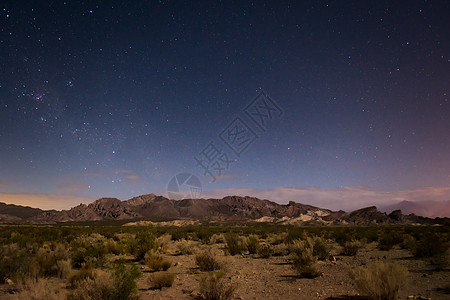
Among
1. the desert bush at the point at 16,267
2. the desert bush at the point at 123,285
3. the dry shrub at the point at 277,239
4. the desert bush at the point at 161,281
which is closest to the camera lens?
the desert bush at the point at 123,285

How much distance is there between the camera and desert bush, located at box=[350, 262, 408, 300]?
6.94 meters

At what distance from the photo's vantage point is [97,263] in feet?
38.5

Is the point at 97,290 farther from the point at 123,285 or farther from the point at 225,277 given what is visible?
the point at 225,277

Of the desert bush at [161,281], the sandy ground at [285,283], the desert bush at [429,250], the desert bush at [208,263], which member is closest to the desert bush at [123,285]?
the sandy ground at [285,283]

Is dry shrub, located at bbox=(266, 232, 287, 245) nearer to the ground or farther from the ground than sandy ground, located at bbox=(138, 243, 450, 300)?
nearer to the ground

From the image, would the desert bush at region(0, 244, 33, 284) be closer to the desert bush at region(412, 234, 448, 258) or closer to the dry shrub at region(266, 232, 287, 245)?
the dry shrub at region(266, 232, 287, 245)

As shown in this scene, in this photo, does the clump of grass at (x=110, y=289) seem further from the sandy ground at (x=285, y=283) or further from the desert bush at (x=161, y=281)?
the desert bush at (x=161, y=281)

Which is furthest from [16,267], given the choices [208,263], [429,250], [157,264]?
[429,250]

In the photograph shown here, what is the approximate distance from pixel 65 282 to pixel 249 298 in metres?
7.04

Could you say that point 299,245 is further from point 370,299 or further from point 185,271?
point 370,299

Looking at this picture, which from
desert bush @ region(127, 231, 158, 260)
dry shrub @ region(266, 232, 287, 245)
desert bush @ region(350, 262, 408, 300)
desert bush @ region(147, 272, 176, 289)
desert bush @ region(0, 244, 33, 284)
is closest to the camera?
desert bush @ region(350, 262, 408, 300)

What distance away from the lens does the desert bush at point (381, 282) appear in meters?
6.94

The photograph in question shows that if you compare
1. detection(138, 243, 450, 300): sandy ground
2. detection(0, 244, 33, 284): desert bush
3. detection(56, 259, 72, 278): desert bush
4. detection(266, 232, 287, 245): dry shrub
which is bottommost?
detection(266, 232, 287, 245): dry shrub

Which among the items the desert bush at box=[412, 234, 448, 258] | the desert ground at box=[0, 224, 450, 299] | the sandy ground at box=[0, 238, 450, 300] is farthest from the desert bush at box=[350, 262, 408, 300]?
the desert bush at box=[412, 234, 448, 258]
